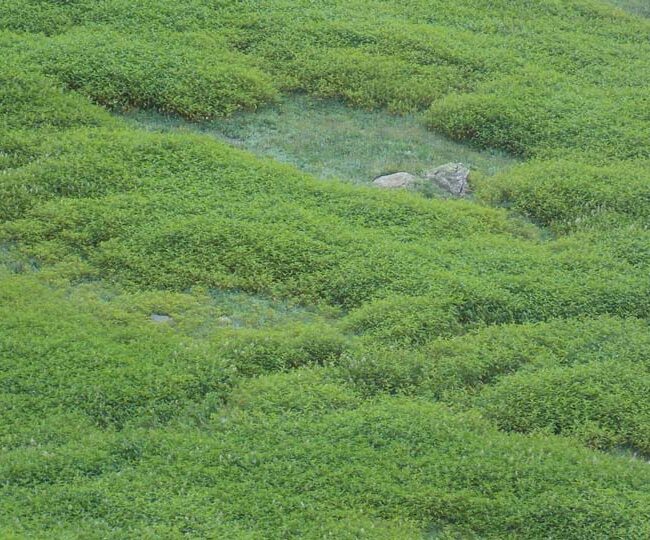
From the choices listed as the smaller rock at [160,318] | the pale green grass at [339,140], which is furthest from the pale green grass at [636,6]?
the smaller rock at [160,318]

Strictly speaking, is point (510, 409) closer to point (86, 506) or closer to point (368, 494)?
point (368, 494)

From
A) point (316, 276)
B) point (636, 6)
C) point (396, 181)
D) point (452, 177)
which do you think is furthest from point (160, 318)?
point (636, 6)

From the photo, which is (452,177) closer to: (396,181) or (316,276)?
(396,181)

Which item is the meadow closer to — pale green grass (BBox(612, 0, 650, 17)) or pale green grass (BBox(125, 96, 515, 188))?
pale green grass (BBox(125, 96, 515, 188))

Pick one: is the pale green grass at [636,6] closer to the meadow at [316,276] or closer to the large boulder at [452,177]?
the meadow at [316,276]

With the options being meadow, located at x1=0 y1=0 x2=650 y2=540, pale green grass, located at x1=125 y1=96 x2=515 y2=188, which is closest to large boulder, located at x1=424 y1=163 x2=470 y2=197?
pale green grass, located at x1=125 y1=96 x2=515 y2=188

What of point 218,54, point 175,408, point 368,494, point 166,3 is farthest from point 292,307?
point 166,3

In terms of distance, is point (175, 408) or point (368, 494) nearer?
point (368, 494)
